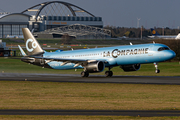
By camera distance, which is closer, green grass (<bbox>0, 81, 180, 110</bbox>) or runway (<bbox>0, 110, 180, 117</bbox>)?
runway (<bbox>0, 110, 180, 117</bbox>)

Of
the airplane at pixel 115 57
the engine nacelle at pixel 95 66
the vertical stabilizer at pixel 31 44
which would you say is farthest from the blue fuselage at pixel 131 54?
the vertical stabilizer at pixel 31 44

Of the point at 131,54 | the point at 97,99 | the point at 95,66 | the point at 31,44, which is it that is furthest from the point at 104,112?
the point at 31,44

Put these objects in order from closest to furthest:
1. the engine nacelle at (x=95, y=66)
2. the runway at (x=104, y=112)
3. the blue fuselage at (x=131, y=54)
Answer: the runway at (x=104, y=112) < the blue fuselage at (x=131, y=54) < the engine nacelle at (x=95, y=66)

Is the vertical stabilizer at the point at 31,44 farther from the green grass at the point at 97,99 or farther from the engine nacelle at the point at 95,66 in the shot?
the green grass at the point at 97,99

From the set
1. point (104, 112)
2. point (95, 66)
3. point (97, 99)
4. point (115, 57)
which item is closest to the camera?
point (104, 112)

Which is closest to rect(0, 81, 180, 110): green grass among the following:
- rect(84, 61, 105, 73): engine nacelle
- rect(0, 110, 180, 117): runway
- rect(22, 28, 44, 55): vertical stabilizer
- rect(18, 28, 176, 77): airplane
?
rect(0, 110, 180, 117): runway

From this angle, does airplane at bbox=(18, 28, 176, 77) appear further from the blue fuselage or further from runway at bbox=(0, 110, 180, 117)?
runway at bbox=(0, 110, 180, 117)

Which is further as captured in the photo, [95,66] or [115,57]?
[115,57]

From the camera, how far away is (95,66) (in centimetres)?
4600

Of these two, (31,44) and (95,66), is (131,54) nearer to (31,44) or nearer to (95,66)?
(95,66)

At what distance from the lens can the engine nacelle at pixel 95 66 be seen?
46.0 meters

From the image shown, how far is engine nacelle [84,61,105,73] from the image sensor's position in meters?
46.0

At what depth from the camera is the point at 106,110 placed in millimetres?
21484

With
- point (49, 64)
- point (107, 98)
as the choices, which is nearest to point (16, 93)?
point (107, 98)
